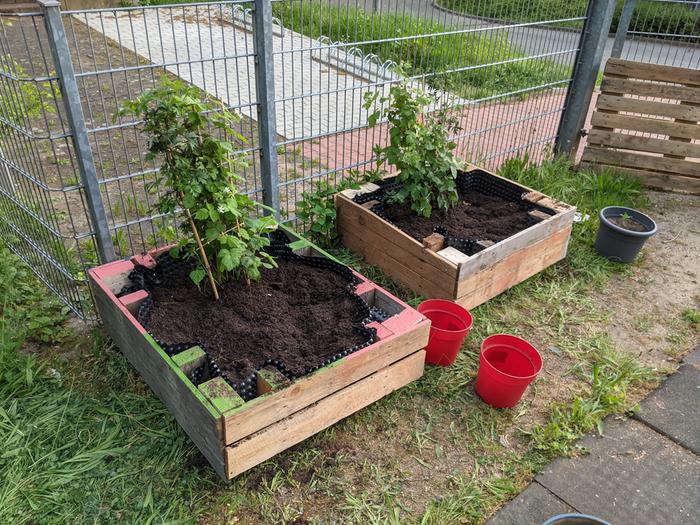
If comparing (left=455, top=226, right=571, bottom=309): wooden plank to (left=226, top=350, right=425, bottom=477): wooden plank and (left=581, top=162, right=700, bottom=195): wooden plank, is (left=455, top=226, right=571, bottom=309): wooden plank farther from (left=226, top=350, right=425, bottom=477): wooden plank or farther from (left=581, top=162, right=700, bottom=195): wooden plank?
(left=581, top=162, right=700, bottom=195): wooden plank

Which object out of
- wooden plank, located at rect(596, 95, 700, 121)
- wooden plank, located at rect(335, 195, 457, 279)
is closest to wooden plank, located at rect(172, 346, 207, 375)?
wooden plank, located at rect(335, 195, 457, 279)

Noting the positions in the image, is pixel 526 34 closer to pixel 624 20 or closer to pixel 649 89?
pixel 624 20

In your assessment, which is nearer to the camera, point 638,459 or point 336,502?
point 336,502

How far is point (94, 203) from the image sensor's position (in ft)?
9.87

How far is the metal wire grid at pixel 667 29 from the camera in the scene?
17.3 feet

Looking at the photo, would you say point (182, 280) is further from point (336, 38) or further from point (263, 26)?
point (336, 38)

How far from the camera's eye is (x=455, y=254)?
11.3 feet

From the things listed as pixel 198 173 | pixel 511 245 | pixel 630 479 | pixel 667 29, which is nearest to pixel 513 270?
pixel 511 245

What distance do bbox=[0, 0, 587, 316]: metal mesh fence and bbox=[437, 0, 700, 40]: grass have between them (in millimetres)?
24

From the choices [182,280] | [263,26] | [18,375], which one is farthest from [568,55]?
[18,375]

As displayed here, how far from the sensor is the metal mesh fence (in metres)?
3.03

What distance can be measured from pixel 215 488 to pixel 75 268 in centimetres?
175

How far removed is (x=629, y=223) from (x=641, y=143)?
1.43 metres

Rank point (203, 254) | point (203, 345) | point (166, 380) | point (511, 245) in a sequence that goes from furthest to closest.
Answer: point (511, 245) < point (203, 254) < point (203, 345) < point (166, 380)
